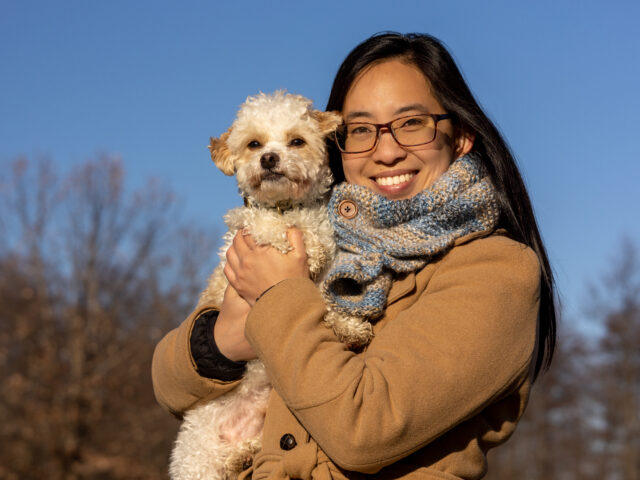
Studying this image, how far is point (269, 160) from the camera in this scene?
3271 millimetres

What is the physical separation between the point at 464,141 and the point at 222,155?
1.27 meters

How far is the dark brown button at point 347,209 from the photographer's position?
2.82 meters

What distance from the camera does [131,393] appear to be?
22250mm

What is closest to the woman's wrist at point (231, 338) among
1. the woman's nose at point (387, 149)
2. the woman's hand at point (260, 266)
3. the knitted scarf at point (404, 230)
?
the woman's hand at point (260, 266)

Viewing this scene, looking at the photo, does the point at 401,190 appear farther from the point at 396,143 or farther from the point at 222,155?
the point at 222,155

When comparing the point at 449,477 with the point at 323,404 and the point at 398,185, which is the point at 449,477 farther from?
the point at 398,185

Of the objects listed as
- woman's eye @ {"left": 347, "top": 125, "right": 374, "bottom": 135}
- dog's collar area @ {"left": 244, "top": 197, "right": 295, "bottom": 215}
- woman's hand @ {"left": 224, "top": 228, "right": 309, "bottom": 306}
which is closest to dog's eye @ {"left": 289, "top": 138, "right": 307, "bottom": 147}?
dog's collar area @ {"left": 244, "top": 197, "right": 295, "bottom": 215}

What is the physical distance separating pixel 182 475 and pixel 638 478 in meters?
26.6

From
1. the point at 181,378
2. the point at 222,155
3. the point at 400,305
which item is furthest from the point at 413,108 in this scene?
the point at 181,378

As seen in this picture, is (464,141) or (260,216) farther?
(260,216)

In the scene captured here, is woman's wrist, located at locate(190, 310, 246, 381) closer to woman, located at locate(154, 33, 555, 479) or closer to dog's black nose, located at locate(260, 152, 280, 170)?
woman, located at locate(154, 33, 555, 479)

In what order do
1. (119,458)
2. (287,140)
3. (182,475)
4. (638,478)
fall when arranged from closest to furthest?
(182,475)
(287,140)
(119,458)
(638,478)

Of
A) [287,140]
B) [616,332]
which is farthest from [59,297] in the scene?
[287,140]

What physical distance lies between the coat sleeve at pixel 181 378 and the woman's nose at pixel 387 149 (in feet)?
3.25
